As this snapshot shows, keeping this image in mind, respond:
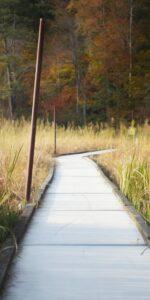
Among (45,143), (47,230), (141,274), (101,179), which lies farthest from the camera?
(45,143)

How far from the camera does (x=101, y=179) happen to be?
11383 millimetres

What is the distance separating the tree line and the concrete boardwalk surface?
22.5 m

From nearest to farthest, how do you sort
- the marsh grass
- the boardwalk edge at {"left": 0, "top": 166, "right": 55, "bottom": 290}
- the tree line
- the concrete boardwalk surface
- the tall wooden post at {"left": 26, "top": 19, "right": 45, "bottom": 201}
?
the concrete boardwalk surface, the boardwalk edge at {"left": 0, "top": 166, "right": 55, "bottom": 290}, the marsh grass, the tall wooden post at {"left": 26, "top": 19, "right": 45, "bottom": 201}, the tree line

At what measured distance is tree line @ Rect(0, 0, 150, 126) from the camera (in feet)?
101

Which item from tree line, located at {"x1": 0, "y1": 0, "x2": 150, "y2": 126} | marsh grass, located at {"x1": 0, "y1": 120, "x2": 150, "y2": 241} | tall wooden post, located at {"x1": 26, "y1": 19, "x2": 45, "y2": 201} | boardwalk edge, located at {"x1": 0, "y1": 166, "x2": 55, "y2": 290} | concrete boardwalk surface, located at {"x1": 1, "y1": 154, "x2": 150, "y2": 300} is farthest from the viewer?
tree line, located at {"x1": 0, "y1": 0, "x2": 150, "y2": 126}

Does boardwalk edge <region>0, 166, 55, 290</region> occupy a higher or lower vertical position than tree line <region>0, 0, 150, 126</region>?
lower

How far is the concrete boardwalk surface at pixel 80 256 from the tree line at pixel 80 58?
22.5 meters

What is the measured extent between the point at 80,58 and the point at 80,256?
28.9 meters

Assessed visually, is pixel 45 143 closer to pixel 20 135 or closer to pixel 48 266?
pixel 20 135

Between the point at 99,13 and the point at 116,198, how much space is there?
965 inches

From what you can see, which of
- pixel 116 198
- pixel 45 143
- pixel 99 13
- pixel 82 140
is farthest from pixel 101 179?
pixel 99 13

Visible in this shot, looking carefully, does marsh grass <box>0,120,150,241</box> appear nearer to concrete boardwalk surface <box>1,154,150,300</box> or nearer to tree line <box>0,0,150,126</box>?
concrete boardwalk surface <box>1,154,150,300</box>

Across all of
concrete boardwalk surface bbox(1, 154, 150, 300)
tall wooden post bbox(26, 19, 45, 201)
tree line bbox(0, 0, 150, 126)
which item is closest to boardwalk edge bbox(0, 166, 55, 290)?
concrete boardwalk surface bbox(1, 154, 150, 300)

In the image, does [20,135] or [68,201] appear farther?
[20,135]
